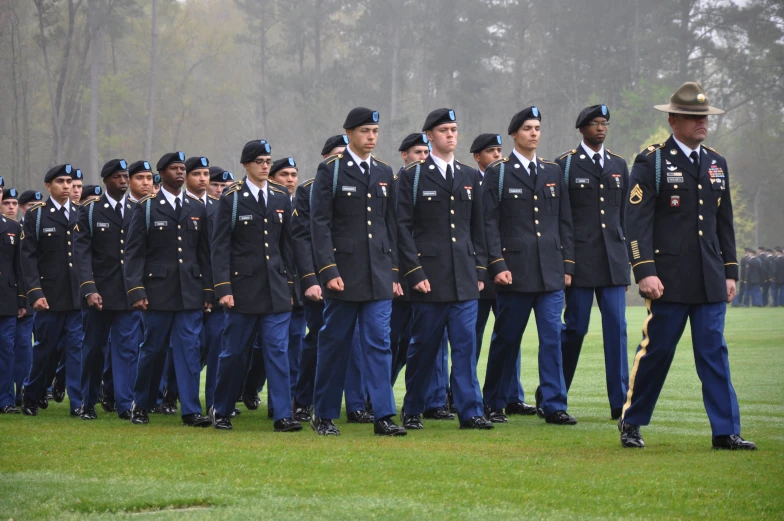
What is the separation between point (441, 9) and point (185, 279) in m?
53.4

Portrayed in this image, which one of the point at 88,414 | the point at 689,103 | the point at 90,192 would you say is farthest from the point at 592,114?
the point at 90,192

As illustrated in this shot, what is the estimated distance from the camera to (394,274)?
10.3m

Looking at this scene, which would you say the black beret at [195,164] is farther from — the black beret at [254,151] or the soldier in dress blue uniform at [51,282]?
the soldier in dress blue uniform at [51,282]

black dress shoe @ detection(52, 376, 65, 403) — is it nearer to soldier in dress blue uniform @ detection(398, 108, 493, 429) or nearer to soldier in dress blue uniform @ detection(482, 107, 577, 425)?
soldier in dress blue uniform @ detection(398, 108, 493, 429)

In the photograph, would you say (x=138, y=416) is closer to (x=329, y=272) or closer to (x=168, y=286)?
(x=168, y=286)

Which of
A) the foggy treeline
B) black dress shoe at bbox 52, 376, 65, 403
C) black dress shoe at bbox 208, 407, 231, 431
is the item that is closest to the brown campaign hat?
black dress shoe at bbox 208, 407, 231, 431

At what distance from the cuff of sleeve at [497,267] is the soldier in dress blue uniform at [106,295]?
3.76 meters

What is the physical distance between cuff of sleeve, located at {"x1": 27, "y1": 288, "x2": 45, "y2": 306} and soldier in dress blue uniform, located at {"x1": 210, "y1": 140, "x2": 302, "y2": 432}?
298 centimetres

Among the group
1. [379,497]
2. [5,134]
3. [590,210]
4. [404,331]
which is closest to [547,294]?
[590,210]

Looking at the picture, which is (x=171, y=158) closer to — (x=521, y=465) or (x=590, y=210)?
(x=590, y=210)

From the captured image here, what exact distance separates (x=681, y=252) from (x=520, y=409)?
3.62 m

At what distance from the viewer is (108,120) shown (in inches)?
2266

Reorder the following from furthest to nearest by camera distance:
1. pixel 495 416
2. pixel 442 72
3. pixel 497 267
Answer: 1. pixel 442 72
2. pixel 495 416
3. pixel 497 267

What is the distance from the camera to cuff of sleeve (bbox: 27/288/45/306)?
12852 millimetres
